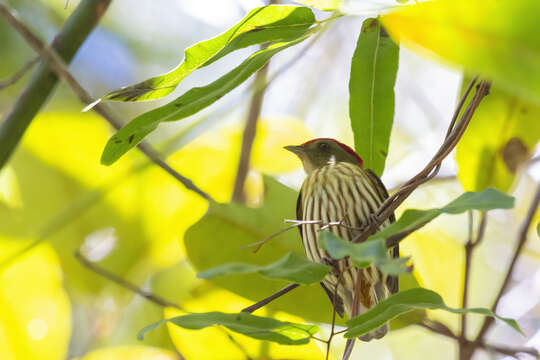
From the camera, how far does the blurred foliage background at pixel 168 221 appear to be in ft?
5.55

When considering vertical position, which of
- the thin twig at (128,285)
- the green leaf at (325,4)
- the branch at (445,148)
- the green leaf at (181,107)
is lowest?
the thin twig at (128,285)

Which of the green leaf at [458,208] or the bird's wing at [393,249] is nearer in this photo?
the green leaf at [458,208]

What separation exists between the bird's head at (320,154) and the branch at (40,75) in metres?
0.72

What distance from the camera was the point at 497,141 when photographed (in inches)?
65.7

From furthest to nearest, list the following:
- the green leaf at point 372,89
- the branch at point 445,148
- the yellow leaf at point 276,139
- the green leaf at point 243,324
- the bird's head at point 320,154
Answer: the yellow leaf at point 276,139, the bird's head at point 320,154, the green leaf at point 372,89, the branch at point 445,148, the green leaf at point 243,324

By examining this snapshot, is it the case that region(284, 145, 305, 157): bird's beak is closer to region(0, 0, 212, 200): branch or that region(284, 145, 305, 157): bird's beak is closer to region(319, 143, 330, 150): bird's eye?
region(319, 143, 330, 150): bird's eye

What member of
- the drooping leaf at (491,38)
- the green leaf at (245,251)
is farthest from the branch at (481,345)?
the drooping leaf at (491,38)

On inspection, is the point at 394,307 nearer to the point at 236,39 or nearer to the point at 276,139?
the point at 236,39

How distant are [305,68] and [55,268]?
177 centimetres

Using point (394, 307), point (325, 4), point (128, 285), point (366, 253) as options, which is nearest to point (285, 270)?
point (366, 253)

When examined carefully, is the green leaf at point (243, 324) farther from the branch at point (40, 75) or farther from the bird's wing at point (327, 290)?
the branch at point (40, 75)

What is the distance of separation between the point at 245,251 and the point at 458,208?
32.2 inches

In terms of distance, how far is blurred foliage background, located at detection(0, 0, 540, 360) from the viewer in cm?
169

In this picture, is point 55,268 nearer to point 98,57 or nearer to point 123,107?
point 123,107
